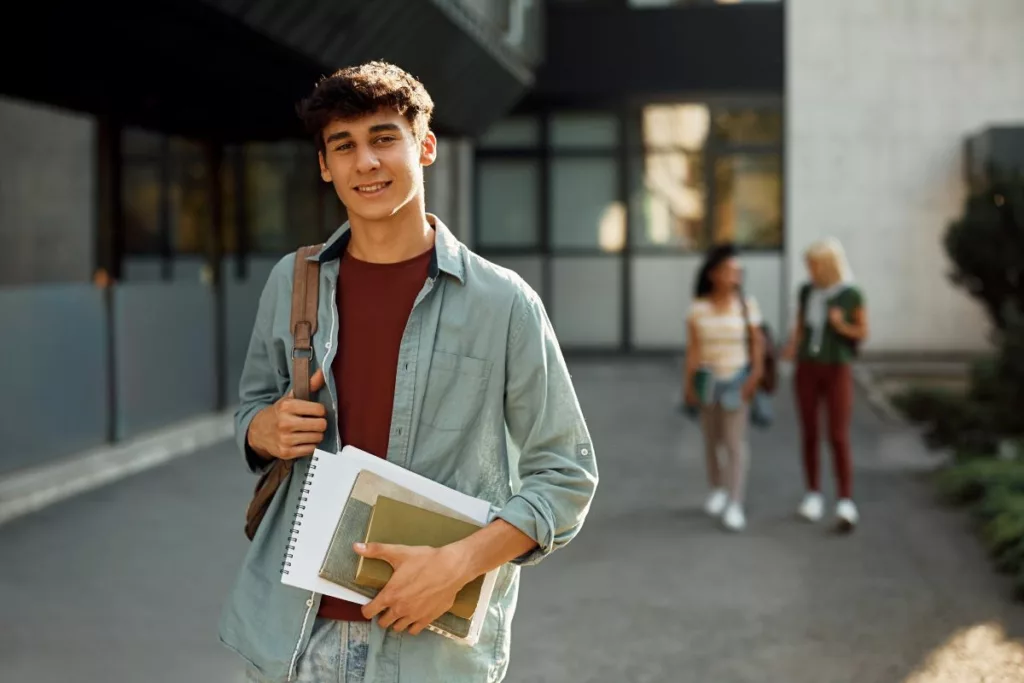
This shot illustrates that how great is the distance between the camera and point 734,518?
29.7 ft

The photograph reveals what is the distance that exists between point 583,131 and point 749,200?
9.48 feet

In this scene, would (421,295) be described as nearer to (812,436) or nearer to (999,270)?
(812,436)

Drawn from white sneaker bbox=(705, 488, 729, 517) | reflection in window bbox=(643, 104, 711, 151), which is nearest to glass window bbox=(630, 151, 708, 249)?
reflection in window bbox=(643, 104, 711, 151)

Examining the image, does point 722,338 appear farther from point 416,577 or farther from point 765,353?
point 416,577

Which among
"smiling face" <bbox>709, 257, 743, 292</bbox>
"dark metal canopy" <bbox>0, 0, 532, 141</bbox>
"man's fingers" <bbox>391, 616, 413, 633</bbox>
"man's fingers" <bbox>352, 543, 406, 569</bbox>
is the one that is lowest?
"man's fingers" <bbox>391, 616, 413, 633</bbox>

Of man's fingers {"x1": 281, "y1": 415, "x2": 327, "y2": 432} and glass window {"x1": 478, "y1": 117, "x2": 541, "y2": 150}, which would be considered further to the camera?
glass window {"x1": 478, "y1": 117, "x2": 541, "y2": 150}

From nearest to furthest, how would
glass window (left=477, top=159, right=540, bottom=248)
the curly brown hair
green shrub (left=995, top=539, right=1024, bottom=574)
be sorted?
1. the curly brown hair
2. green shrub (left=995, top=539, right=1024, bottom=574)
3. glass window (left=477, top=159, right=540, bottom=248)

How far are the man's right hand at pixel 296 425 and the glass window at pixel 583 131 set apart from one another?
20814 millimetres

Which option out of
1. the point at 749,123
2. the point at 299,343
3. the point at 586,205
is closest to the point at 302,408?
the point at 299,343

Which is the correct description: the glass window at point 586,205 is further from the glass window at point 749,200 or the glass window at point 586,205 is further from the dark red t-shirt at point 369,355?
the dark red t-shirt at point 369,355

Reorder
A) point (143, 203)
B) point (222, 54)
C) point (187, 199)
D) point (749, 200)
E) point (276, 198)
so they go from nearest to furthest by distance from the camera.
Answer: point (222, 54), point (276, 198), point (187, 199), point (143, 203), point (749, 200)

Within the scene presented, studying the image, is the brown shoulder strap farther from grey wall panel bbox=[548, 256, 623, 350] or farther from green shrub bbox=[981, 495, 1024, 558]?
grey wall panel bbox=[548, 256, 623, 350]

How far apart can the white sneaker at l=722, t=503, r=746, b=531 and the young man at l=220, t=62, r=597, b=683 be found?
21.9ft

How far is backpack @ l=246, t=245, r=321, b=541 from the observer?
8.01ft
